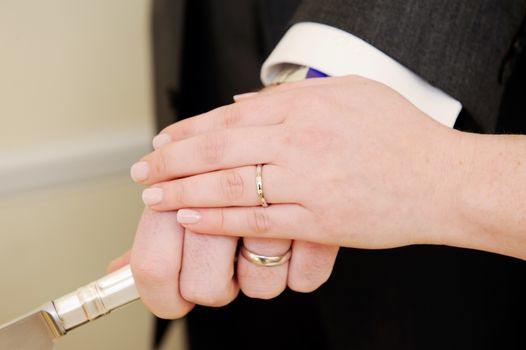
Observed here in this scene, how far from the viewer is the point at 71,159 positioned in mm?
1029

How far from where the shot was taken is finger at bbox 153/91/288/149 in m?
0.47

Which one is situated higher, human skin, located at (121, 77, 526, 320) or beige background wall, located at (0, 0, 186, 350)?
human skin, located at (121, 77, 526, 320)

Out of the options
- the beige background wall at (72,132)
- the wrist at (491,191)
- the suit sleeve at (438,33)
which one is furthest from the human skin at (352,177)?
the beige background wall at (72,132)

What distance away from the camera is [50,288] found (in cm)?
70

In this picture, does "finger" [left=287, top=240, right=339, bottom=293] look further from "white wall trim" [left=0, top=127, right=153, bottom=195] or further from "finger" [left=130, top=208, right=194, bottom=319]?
"white wall trim" [left=0, top=127, right=153, bottom=195]

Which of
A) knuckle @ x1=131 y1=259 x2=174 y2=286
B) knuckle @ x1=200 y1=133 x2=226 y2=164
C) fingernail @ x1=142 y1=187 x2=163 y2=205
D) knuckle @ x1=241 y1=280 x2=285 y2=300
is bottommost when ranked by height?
knuckle @ x1=241 y1=280 x2=285 y2=300

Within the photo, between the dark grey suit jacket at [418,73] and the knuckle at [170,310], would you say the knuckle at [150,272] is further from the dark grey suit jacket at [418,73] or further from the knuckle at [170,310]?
the dark grey suit jacket at [418,73]

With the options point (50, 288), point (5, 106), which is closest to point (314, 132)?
point (50, 288)

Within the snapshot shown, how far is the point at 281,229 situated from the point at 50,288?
375 mm

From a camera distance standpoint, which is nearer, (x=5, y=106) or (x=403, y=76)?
(x=403, y=76)

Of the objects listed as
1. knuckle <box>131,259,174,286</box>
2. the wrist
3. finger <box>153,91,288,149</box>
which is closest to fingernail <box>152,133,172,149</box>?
finger <box>153,91,288,149</box>

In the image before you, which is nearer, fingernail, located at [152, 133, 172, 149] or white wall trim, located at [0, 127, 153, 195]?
fingernail, located at [152, 133, 172, 149]

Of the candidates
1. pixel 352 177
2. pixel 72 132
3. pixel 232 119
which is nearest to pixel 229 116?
pixel 232 119

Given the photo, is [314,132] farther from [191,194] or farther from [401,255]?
[401,255]
